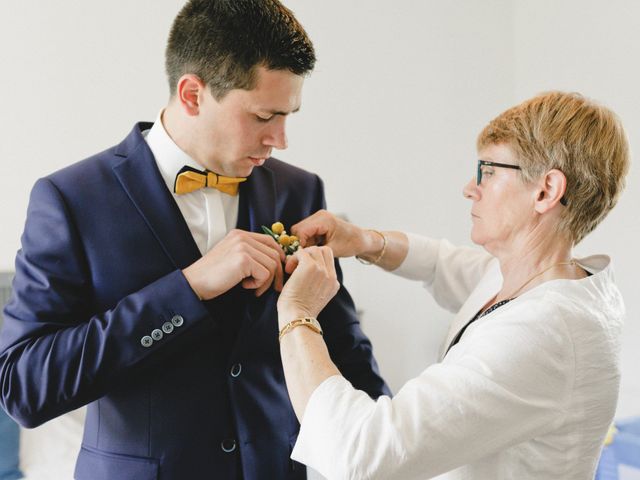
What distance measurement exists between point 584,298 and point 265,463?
69 cm

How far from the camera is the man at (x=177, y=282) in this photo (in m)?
1.20

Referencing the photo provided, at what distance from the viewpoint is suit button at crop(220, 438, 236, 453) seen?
52.1 inches

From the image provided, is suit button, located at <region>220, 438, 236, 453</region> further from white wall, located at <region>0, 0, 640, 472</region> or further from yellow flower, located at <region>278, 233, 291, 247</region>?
white wall, located at <region>0, 0, 640, 472</region>

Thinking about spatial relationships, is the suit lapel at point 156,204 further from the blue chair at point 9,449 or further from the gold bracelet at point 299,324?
the blue chair at point 9,449

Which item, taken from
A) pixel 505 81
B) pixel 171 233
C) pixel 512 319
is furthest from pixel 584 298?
pixel 505 81

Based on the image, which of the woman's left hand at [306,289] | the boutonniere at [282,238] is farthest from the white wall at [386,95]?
the woman's left hand at [306,289]

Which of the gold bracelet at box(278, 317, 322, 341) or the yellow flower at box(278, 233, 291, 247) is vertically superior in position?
the yellow flower at box(278, 233, 291, 247)

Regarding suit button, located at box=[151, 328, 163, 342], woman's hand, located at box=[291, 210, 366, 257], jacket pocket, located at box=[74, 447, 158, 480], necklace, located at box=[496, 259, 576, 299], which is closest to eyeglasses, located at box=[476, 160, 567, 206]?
necklace, located at box=[496, 259, 576, 299]

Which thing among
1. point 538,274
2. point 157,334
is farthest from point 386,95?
point 157,334

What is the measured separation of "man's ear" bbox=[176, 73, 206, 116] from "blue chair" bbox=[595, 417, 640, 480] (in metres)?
2.28

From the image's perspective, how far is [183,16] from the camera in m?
1.34

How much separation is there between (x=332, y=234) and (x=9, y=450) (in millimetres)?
1420

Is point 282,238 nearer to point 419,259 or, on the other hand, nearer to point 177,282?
point 177,282

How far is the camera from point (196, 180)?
1.35 m
